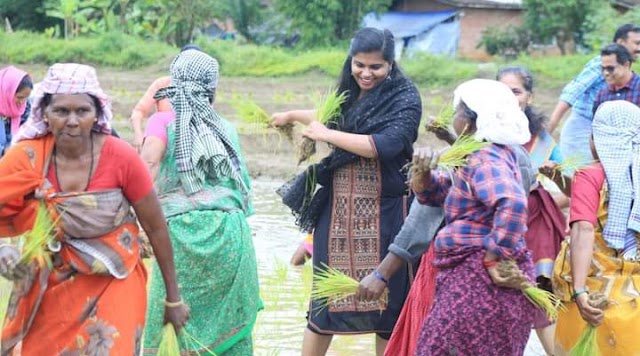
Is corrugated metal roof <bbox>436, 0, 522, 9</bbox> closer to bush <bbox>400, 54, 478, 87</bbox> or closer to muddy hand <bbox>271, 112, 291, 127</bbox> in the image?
bush <bbox>400, 54, 478, 87</bbox>

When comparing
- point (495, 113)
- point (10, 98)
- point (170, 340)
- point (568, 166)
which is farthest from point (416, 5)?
point (170, 340)

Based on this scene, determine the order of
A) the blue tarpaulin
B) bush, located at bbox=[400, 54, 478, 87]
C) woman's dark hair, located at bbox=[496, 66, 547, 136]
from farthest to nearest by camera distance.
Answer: the blue tarpaulin → bush, located at bbox=[400, 54, 478, 87] → woman's dark hair, located at bbox=[496, 66, 547, 136]

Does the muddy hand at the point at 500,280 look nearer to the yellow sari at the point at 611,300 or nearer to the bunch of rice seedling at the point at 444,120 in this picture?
the yellow sari at the point at 611,300

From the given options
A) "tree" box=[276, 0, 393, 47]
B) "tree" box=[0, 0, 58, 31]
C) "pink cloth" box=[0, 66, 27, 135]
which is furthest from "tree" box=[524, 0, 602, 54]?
"pink cloth" box=[0, 66, 27, 135]

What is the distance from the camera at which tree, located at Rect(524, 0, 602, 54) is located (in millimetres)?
34500

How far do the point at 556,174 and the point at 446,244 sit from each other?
1.10m

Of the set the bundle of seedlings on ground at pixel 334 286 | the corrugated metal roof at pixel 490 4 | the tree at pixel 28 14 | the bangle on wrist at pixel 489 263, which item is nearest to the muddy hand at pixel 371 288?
the bundle of seedlings on ground at pixel 334 286

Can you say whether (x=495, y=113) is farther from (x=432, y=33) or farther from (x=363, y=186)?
(x=432, y=33)

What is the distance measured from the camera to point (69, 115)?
13.8 feet

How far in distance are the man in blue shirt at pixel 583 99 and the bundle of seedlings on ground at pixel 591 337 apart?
11.5 ft

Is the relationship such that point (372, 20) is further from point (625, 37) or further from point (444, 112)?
point (444, 112)

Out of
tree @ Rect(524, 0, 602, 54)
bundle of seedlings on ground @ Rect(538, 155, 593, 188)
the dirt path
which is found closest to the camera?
bundle of seedlings on ground @ Rect(538, 155, 593, 188)

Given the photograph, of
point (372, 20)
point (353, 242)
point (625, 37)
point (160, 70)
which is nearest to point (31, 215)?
point (353, 242)

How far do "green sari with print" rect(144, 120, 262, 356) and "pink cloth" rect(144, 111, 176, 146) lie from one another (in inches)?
1.3
